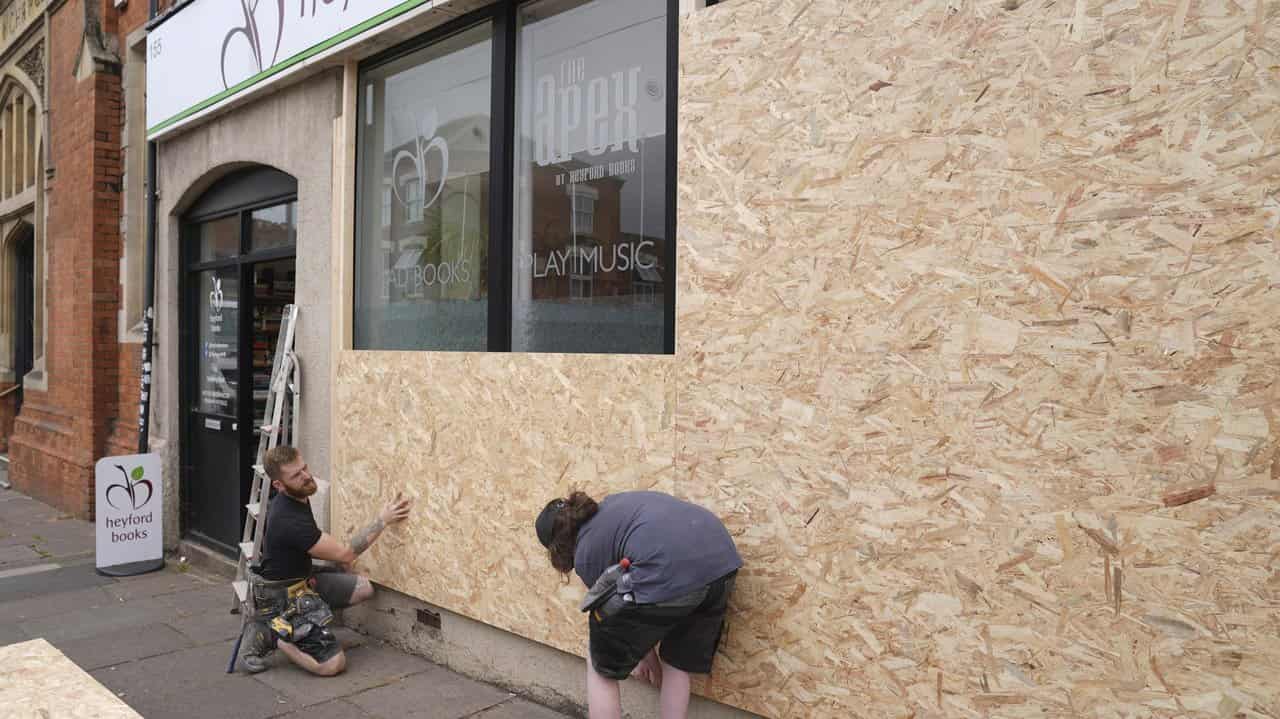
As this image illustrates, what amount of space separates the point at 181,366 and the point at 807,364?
7163 millimetres

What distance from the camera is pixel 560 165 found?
16.0ft

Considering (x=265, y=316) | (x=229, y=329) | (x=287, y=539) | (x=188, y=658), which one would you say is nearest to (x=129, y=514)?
(x=229, y=329)

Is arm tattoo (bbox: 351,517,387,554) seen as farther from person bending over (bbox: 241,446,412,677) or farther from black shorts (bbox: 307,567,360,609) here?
black shorts (bbox: 307,567,360,609)

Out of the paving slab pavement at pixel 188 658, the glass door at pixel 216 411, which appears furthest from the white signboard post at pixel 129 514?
the glass door at pixel 216 411

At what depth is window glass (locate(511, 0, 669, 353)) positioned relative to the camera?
4.34 meters

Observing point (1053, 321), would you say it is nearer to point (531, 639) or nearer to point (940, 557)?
point (940, 557)

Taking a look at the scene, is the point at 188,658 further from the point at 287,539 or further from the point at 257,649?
the point at 287,539

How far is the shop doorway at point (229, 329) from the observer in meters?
7.50

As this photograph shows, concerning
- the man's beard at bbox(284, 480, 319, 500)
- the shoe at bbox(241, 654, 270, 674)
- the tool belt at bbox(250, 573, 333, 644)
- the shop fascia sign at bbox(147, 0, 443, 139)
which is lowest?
the shoe at bbox(241, 654, 270, 674)

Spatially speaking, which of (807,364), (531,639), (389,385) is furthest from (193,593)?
(807,364)

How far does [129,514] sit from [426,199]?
4.20 m

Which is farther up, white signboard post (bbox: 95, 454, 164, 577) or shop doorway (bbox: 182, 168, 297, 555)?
shop doorway (bbox: 182, 168, 297, 555)

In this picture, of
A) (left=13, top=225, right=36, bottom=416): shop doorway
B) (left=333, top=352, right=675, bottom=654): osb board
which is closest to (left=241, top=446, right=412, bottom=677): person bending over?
(left=333, top=352, right=675, bottom=654): osb board

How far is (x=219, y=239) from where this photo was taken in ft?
26.9
